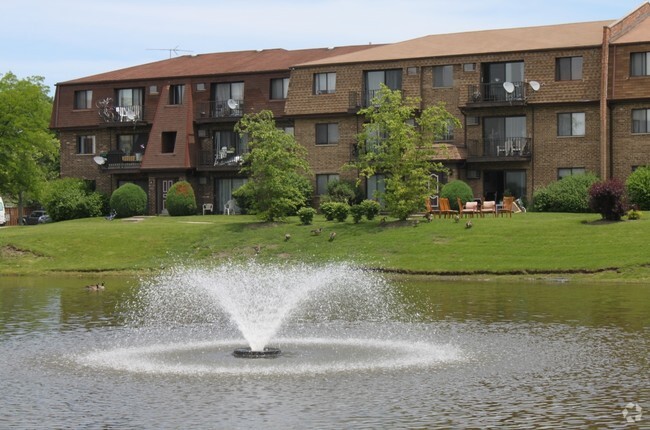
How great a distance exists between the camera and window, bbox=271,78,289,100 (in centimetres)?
7625

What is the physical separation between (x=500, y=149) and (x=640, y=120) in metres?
8.00

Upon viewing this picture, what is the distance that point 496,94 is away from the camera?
6762 cm

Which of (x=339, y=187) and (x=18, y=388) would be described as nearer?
(x=18, y=388)

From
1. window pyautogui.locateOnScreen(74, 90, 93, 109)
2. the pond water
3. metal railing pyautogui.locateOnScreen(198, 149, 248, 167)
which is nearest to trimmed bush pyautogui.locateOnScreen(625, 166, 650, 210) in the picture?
the pond water

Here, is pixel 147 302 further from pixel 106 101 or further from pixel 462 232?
pixel 106 101

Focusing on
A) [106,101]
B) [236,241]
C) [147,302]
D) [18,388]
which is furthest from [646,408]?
[106,101]

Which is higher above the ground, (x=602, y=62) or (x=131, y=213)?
(x=602, y=62)

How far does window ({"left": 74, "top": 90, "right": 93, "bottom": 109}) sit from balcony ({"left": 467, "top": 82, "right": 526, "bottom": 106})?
28417 mm

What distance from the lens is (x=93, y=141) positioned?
269ft

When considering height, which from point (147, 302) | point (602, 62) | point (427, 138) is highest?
point (602, 62)

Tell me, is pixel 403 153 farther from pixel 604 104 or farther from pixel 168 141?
pixel 168 141

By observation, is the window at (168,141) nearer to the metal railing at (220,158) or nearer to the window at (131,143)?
the window at (131,143)

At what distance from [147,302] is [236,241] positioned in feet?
58.9

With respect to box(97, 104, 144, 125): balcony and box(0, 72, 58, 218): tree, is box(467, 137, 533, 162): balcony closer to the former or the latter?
box(97, 104, 144, 125): balcony
